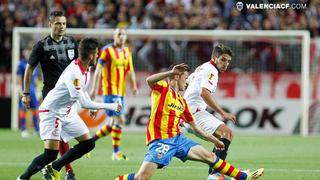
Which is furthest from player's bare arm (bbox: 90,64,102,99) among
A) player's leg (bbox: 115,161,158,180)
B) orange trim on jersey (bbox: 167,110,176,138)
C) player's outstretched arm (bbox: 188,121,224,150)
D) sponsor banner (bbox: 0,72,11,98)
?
sponsor banner (bbox: 0,72,11,98)

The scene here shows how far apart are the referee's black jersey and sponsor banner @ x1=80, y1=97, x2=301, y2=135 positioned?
10.3m

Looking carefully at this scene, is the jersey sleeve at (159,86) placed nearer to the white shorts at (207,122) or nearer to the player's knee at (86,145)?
the player's knee at (86,145)

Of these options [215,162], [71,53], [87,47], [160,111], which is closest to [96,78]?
[71,53]

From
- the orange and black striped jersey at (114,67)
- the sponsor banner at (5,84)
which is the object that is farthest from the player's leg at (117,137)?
the sponsor banner at (5,84)

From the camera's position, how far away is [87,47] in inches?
375

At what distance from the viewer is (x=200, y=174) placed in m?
11.7

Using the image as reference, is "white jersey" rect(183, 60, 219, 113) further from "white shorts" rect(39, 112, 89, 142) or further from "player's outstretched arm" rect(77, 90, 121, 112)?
"player's outstretched arm" rect(77, 90, 121, 112)

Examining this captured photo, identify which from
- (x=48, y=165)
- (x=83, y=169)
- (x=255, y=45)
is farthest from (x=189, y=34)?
(x=48, y=165)

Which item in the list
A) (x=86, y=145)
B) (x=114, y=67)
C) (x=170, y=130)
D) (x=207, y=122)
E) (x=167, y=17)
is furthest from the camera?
(x=167, y=17)

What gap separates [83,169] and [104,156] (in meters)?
2.47

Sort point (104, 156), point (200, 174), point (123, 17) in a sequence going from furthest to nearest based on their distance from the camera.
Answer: point (123, 17)
point (104, 156)
point (200, 174)

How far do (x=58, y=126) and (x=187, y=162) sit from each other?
4.27 metres

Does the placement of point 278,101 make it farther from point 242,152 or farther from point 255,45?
point 242,152

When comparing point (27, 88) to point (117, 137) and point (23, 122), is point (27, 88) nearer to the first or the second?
point (117, 137)
